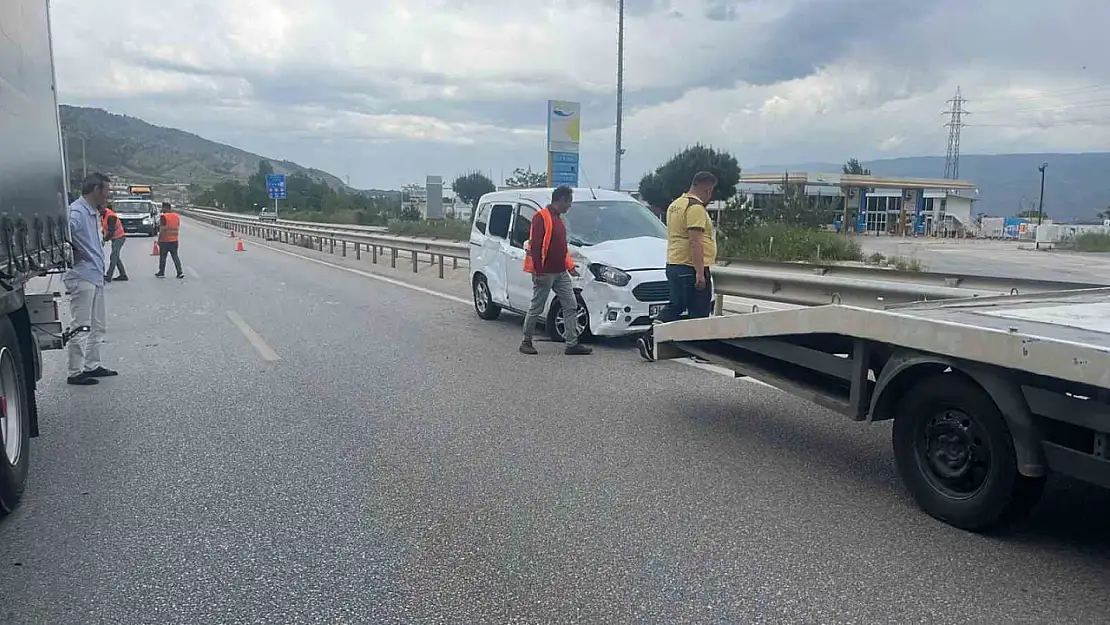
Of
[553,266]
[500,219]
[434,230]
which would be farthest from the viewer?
[434,230]

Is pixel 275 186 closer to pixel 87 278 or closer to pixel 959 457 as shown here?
pixel 87 278

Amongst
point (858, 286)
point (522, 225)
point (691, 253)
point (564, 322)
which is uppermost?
point (522, 225)

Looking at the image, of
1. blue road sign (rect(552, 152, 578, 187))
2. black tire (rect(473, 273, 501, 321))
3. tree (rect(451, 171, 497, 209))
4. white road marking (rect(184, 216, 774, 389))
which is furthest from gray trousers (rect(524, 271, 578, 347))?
tree (rect(451, 171, 497, 209))

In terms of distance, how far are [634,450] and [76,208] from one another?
530 centimetres

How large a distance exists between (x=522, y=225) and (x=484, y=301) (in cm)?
158

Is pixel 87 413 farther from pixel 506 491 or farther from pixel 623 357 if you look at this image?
pixel 623 357

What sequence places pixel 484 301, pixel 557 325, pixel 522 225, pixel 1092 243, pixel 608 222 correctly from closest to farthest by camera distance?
1. pixel 557 325
2. pixel 608 222
3. pixel 522 225
4. pixel 484 301
5. pixel 1092 243

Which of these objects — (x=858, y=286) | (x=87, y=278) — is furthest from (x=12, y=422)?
(x=858, y=286)

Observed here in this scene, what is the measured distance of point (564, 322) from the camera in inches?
385

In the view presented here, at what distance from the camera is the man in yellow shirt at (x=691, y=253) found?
26.4 feet

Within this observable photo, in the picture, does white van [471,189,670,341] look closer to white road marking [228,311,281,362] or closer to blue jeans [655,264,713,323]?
blue jeans [655,264,713,323]

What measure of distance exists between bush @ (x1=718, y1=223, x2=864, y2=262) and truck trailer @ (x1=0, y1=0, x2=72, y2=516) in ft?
65.9

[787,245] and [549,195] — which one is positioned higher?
[549,195]

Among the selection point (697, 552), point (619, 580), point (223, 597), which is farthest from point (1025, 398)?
point (223, 597)
